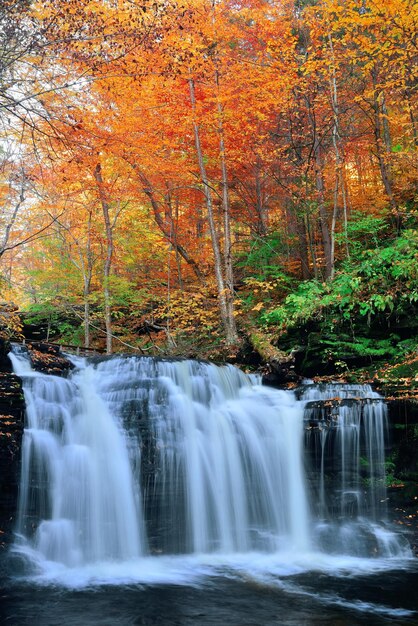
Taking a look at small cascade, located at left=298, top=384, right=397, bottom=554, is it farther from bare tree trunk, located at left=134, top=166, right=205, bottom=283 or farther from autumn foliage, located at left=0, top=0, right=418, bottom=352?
bare tree trunk, located at left=134, top=166, right=205, bottom=283

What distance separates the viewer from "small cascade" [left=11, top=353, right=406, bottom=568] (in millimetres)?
6719

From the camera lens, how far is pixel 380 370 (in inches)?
365

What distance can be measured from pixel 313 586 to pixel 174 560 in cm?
201

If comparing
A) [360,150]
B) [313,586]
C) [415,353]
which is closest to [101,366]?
[313,586]

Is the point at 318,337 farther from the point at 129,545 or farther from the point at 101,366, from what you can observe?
the point at 129,545

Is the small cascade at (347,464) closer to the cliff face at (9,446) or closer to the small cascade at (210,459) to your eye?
the small cascade at (210,459)

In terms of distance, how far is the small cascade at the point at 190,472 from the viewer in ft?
22.0

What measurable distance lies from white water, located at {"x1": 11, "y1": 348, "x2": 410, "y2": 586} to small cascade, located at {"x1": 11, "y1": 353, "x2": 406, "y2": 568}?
0.06 ft

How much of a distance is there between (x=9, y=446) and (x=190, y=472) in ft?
9.07

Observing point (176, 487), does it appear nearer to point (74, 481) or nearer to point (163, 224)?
point (74, 481)

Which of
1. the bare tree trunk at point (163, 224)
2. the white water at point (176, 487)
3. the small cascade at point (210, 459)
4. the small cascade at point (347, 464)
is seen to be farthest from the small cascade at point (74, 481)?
the bare tree trunk at point (163, 224)

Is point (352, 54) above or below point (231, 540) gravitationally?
above

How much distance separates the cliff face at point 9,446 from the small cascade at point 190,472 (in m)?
0.13

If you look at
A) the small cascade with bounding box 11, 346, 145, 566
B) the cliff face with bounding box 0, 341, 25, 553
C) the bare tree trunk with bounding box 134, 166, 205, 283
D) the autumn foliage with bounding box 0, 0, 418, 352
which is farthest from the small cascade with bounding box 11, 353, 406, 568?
the bare tree trunk with bounding box 134, 166, 205, 283
